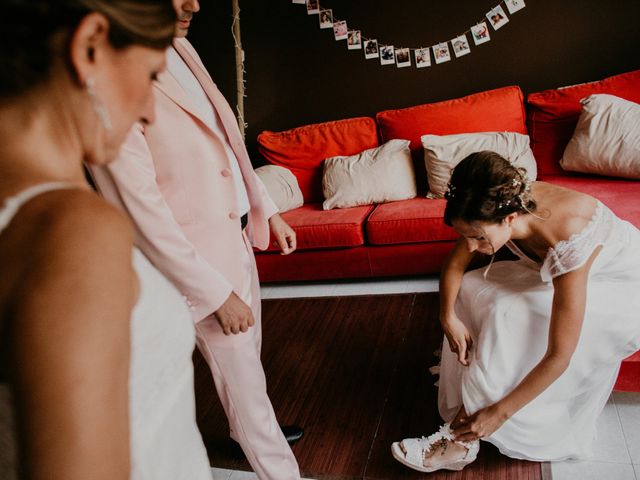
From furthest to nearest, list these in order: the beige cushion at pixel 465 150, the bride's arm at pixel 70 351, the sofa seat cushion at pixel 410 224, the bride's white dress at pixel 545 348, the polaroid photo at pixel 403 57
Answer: the polaroid photo at pixel 403 57 < the beige cushion at pixel 465 150 < the sofa seat cushion at pixel 410 224 < the bride's white dress at pixel 545 348 < the bride's arm at pixel 70 351

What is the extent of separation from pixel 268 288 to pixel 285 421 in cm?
146

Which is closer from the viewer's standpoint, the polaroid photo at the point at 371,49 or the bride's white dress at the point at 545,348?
the bride's white dress at the point at 545,348

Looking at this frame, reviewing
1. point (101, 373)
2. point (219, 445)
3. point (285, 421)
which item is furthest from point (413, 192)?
point (101, 373)

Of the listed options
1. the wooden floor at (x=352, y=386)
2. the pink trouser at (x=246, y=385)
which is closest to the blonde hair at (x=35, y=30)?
the pink trouser at (x=246, y=385)

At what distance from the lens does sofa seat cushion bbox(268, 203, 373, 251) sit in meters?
3.02

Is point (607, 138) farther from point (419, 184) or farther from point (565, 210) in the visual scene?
point (565, 210)

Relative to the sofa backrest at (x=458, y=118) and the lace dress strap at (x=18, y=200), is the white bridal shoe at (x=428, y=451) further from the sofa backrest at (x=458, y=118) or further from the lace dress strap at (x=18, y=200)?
the sofa backrest at (x=458, y=118)

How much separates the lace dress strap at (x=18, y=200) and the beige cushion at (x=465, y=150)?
275 centimetres

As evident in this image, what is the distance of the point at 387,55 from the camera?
3.55 metres

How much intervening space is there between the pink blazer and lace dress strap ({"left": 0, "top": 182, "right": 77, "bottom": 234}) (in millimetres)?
717

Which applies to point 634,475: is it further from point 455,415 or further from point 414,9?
point 414,9

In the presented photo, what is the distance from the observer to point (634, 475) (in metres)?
1.49

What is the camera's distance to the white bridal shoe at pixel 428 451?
1.59m

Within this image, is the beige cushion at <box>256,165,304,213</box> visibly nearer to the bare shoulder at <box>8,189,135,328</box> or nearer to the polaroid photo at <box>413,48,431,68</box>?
the polaroid photo at <box>413,48,431,68</box>
